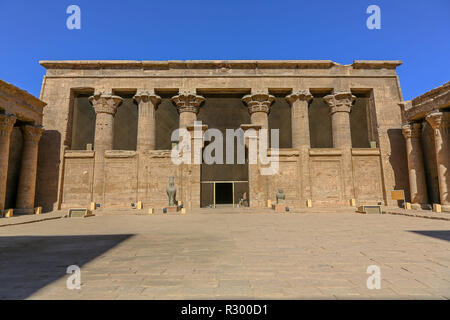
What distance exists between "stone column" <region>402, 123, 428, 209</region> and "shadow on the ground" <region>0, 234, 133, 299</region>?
1956cm

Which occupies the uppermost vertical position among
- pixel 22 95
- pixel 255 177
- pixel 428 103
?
pixel 22 95

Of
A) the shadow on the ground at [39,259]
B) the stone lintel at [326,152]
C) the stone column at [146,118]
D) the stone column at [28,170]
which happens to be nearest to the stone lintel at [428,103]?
the stone lintel at [326,152]

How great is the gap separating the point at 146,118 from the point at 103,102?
145 inches

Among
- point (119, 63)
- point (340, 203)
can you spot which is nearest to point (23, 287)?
point (340, 203)

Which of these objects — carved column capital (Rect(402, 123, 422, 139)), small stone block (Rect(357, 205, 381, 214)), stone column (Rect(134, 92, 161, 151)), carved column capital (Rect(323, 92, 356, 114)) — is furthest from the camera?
carved column capital (Rect(323, 92, 356, 114))

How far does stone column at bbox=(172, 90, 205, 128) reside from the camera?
20172mm

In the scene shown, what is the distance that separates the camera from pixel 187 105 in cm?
2030

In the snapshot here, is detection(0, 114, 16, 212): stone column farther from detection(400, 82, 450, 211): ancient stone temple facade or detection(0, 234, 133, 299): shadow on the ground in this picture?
detection(400, 82, 450, 211): ancient stone temple facade

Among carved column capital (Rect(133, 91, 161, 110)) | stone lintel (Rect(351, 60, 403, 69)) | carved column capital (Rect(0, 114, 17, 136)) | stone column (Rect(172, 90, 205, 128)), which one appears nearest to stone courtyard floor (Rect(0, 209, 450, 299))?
carved column capital (Rect(0, 114, 17, 136))

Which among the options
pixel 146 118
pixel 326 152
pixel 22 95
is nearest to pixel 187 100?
pixel 146 118

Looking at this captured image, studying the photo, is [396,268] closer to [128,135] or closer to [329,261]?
[329,261]

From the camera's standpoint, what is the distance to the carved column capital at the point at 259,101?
20303 mm

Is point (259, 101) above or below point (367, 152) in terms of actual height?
above

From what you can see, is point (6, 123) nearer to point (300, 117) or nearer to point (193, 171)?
point (193, 171)
